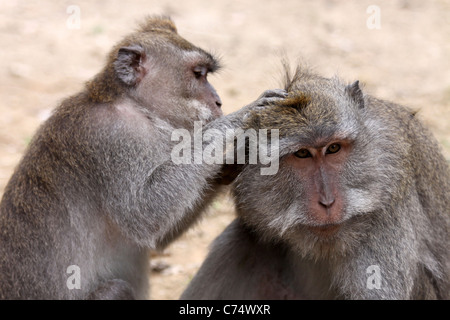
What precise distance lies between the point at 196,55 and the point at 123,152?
1213 millimetres

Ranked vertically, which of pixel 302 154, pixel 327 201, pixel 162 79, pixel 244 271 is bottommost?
pixel 244 271

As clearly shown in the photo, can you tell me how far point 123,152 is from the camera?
19.0 ft

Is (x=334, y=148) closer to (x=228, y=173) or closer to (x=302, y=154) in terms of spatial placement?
(x=302, y=154)

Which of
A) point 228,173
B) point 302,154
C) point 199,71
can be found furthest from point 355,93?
point 199,71

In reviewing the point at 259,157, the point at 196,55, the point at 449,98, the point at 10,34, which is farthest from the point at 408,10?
the point at 259,157

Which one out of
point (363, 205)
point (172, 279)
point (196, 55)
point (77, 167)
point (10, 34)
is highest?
point (10, 34)

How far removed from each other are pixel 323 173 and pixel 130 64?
6.87 ft

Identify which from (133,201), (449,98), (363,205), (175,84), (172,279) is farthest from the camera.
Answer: (449,98)

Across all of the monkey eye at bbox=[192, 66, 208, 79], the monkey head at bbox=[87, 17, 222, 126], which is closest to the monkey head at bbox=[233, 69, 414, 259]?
the monkey head at bbox=[87, 17, 222, 126]

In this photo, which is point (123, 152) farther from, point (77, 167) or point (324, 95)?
point (324, 95)

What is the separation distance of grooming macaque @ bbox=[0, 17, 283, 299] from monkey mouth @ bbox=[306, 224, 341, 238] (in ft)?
3.33

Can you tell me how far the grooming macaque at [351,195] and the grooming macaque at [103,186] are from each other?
15.8 inches

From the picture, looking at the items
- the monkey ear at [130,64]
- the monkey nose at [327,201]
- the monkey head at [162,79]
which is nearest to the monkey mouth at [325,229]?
the monkey nose at [327,201]

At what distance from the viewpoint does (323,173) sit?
16.8 ft
